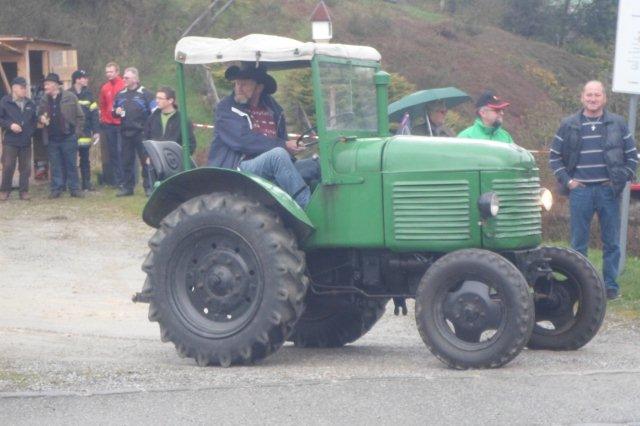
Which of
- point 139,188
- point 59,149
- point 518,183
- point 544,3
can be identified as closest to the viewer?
point 518,183

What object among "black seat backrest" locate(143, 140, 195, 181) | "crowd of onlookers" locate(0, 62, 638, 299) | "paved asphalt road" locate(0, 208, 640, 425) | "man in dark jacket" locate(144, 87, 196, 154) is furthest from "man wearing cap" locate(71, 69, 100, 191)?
"black seat backrest" locate(143, 140, 195, 181)

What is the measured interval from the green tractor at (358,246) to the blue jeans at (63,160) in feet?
34.9

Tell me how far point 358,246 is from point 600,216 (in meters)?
3.78

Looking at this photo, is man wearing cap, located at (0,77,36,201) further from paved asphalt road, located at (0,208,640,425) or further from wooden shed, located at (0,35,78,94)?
paved asphalt road, located at (0,208,640,425)

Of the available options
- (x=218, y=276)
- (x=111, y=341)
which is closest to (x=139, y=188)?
(x=111, y=341)

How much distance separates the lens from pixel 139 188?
21.5 m

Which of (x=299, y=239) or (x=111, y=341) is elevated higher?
(x=299, y=239)

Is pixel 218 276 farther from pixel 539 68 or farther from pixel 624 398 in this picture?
pixel 539 68

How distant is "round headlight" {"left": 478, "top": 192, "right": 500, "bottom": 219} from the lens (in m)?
8.57

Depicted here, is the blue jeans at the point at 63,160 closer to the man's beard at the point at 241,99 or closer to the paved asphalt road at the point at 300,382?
the paved asphalt road at the point at 300,382

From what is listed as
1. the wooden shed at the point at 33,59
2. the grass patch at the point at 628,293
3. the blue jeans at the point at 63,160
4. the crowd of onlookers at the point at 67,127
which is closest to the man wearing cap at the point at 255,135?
the grass patch at the point at 628,293

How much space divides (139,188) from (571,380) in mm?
14433

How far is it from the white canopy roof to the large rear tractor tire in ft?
6.66

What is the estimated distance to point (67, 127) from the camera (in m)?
19.9
